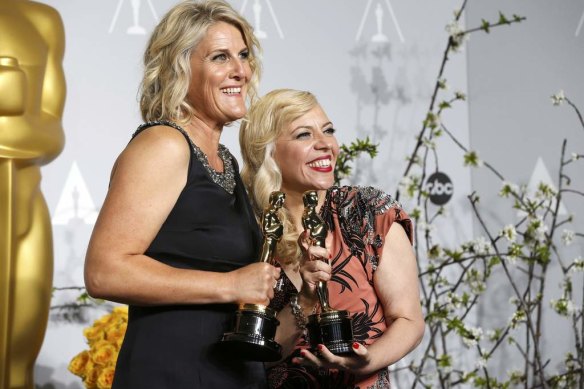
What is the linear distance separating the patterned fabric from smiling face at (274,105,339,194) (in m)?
0.08

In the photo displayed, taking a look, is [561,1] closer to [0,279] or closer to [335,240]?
[335,240]

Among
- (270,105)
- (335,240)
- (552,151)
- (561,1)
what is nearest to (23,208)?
(270,105)

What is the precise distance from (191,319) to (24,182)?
3.57 feet

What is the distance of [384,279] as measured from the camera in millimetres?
2080

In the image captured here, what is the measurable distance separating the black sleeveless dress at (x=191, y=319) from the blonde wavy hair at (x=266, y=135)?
1.88 ft

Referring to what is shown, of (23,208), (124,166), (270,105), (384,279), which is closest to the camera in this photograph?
(124,166)

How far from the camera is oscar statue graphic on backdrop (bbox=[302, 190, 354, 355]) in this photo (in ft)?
5.57

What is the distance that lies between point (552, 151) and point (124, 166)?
276cm

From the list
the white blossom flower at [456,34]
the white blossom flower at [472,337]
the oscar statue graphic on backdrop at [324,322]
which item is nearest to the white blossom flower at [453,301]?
the white blossom flower at [472,337]

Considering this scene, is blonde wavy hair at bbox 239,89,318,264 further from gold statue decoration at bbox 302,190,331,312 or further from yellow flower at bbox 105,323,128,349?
yellow flower at bbox 105,323,128,349

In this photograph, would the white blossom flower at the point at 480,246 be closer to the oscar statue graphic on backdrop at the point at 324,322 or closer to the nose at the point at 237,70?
the oscar statue graphic on backdrop at the point at 324,322

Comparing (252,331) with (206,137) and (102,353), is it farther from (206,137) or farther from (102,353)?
(102,353)

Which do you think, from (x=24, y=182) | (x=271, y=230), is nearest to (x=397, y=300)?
(x=271, y=230)

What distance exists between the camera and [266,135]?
2.27 m
